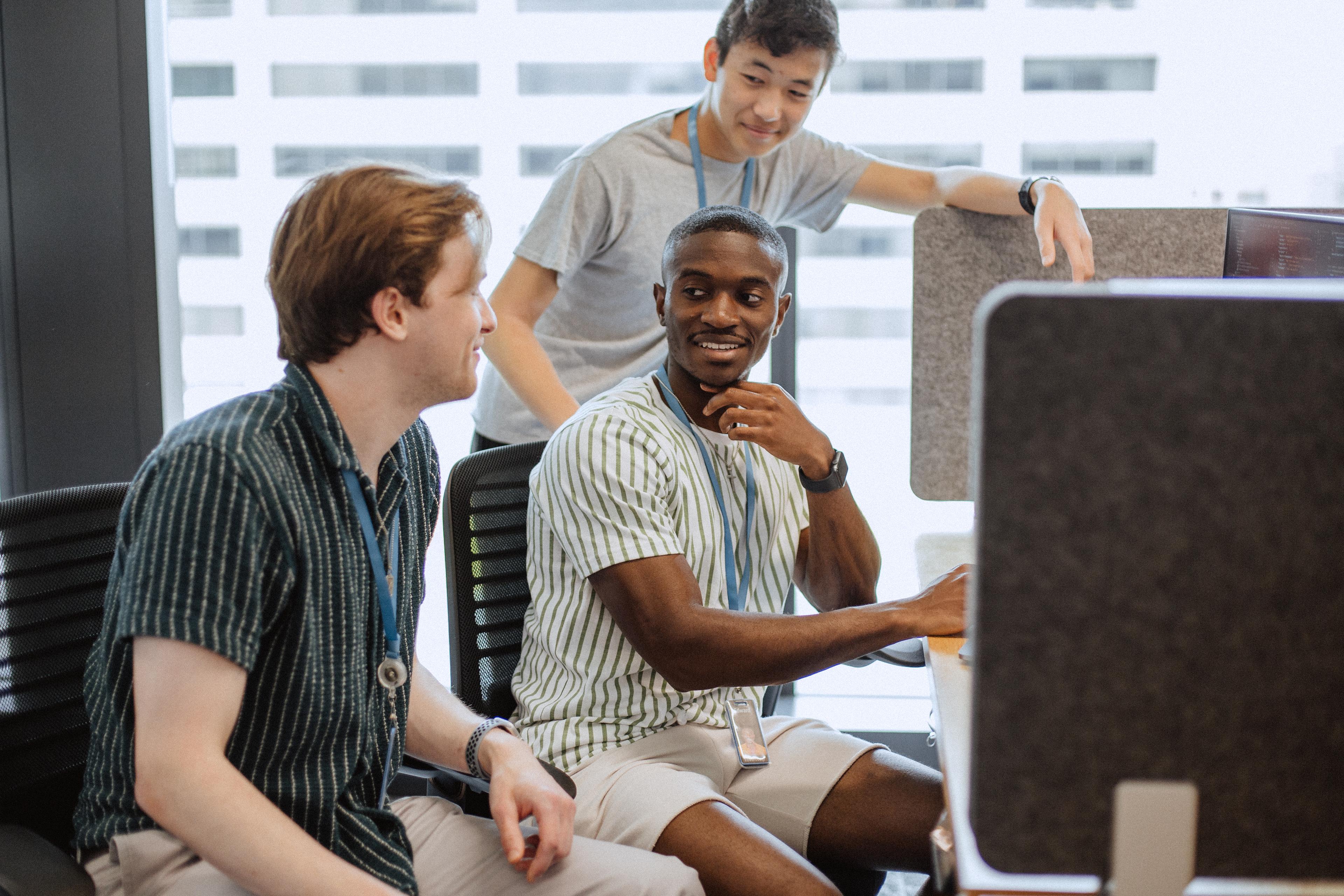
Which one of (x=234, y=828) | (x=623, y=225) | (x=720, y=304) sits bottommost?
(x=234, y=828)

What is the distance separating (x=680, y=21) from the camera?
2.05 m

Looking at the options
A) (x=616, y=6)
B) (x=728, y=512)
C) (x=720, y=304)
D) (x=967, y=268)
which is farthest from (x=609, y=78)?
(x=728, y=512)

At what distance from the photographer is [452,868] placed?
1.00m

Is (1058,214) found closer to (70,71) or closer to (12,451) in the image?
(70,71)

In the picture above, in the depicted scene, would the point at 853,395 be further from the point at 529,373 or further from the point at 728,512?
the point at 728,512

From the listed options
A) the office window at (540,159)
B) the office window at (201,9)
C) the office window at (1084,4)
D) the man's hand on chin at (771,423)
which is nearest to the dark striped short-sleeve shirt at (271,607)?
the man's hand on chin at (771,423)

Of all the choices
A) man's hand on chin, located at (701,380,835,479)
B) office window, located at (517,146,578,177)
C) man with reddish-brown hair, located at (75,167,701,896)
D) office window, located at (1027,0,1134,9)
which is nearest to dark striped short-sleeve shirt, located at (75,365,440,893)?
man with reddish-brown hair, located at (75,167,701,896)

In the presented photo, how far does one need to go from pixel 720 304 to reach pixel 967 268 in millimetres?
433

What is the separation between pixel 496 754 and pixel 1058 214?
3.15 feet

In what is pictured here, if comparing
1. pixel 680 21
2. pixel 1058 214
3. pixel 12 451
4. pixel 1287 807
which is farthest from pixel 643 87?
pixel 1287 807

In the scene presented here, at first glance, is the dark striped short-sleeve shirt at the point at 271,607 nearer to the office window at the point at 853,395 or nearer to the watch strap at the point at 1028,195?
the watch strap at the point at 1028,195

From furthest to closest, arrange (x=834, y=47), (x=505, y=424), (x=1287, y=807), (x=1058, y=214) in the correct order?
(x=505, y=424) < (x=834, y=47) < (x=1058, y=214) < (x=1287, y=807)

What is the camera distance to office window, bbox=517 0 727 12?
6.72ft

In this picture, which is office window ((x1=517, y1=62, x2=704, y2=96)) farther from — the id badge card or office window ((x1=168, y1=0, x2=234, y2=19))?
the id badge card
